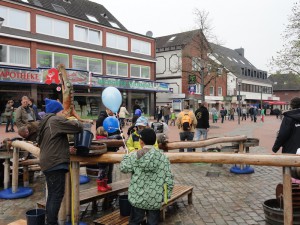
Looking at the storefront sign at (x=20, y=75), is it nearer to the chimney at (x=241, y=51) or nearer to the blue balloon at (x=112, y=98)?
the blue balloon at (x=112, y=98)

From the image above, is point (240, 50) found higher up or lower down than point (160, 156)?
higher up

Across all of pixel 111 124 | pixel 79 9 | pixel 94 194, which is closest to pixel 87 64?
pixel 79 9

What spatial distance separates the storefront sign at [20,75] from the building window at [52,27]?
13.3ft

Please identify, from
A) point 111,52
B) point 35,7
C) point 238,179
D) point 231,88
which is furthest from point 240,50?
point 238,179

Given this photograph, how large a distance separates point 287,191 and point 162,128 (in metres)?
4.05

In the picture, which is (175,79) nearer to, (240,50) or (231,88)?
(231,88)

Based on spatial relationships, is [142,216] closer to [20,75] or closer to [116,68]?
[20,75]

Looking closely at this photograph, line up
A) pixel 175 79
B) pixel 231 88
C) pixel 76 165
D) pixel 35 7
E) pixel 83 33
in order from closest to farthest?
pixel 76 165, pixel 35 7, pixel 83 33, pixel 175 79, pixel 231 88

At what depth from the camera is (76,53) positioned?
28484 millimetres

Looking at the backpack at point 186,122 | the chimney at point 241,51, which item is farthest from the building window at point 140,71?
the chimney at point 241,51

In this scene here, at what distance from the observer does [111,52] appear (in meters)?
31.4

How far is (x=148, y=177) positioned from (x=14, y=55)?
76.1ft

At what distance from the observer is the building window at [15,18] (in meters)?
23.1

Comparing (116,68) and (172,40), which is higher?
(172,40)
